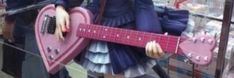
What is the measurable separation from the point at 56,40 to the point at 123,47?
0.18 meters

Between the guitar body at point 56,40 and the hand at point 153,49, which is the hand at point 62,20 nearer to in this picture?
the guitar body at point 56,40

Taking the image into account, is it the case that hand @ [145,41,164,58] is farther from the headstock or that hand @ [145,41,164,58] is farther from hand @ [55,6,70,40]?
hand @ [55,6,70,40]

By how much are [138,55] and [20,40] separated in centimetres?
47

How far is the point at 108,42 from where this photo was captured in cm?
70

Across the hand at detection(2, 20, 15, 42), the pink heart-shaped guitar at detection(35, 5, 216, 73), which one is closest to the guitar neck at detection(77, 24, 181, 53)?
the pink heart-shaped guitar at detection(35, 5, 216, 73)

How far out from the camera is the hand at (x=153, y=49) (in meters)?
0.62

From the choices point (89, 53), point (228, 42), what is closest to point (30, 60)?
point (89, 53)

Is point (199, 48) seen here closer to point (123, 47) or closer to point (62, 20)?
point (123, 47)

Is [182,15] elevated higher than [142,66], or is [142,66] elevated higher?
[182,15]

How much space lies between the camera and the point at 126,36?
665 mm

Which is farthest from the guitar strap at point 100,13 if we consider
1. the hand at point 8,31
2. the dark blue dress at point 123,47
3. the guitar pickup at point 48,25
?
the hand at point 8,31

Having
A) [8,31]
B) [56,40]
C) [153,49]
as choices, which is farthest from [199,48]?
[8,31]

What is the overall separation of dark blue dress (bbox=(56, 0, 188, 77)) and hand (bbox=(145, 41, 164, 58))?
0.05 m

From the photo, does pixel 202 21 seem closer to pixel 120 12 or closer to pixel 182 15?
pixel 182 15
